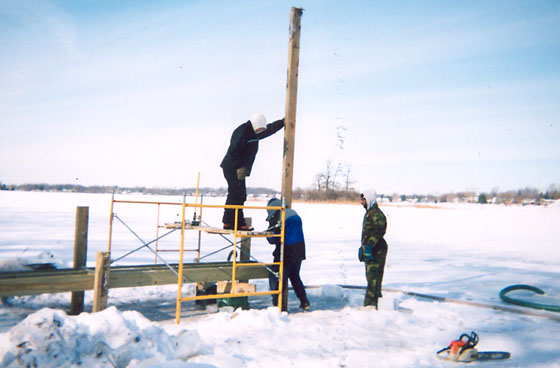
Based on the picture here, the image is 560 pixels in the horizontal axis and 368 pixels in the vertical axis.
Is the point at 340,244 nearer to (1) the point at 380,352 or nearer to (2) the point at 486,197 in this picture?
(1) the point at 380,352

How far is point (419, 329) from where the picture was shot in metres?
6.05

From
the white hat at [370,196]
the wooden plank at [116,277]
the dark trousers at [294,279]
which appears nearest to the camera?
the wooden plank at [116,277]

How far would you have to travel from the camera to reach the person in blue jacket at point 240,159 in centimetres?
667

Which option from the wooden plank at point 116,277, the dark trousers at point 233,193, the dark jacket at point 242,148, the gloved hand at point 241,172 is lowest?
the wooden plank at point 116,277

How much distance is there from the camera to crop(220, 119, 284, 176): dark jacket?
664 centimetres

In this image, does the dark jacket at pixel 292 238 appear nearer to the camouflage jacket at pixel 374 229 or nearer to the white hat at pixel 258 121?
the camouflage jacket at pixel 374 229

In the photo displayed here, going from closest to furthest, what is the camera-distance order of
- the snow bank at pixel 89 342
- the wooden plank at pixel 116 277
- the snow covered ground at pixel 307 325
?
the snow bank at pixel 89 342 < the snow covered ground at pixel 307 325 < the wooden plank at pixel 116 277

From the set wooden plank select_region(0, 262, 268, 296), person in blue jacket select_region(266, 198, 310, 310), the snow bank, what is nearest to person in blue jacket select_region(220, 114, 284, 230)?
person in blue jacket select_region(266, 198, 310, 310)

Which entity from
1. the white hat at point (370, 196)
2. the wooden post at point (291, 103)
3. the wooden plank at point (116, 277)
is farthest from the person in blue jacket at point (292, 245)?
the white hat at point (370, 196)

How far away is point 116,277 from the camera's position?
5.89 meters

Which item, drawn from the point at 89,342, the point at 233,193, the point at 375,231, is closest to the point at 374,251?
the point at 375,231

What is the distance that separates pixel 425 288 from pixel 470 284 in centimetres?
138

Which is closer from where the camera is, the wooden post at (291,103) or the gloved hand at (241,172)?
the gloved hand at (241,172)

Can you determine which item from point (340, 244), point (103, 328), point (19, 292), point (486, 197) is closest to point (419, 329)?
point (103, 328)
